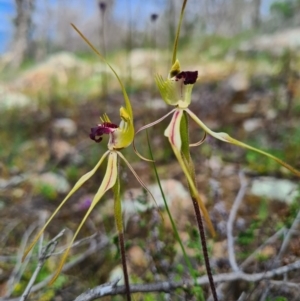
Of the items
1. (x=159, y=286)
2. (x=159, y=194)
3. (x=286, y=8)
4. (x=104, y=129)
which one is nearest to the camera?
(x=104, y=129)

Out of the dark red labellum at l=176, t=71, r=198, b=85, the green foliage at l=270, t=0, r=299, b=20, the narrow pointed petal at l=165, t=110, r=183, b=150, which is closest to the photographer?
the narrow pointed petal at l=165, t=110, r=183, b=150

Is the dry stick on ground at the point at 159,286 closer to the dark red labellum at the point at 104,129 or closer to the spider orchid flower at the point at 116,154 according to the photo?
the spider orchid flower at the point at 116,154

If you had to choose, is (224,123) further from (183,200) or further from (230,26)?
(230,26)

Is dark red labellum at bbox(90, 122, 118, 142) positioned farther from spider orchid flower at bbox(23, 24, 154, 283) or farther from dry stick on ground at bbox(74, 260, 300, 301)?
dry stick on ground at bbox(74, 260, 300, 301)

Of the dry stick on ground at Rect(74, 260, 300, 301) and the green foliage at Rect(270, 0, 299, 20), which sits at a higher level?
the green foliage at Rect(270, 0, 299, 20)

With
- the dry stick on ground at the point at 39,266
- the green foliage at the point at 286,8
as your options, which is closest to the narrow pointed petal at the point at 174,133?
the dry stick on ground at the point at 39,266

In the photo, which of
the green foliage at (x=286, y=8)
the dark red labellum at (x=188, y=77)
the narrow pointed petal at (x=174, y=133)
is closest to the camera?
the narrow pointed petal at (x=174, y=133)

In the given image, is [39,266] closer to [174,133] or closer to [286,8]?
[174,133]

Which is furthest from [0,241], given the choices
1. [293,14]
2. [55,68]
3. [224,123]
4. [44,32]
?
[44,32]

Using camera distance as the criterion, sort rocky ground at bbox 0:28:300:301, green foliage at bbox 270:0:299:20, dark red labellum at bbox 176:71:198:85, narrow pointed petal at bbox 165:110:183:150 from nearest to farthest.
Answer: narrow pointed petal at bbox 165:110:183:150 → dark red labellum at bbox 176:71:198:85 → rocky ground at bbox 0:28:300:301 → green foliage at bbox 270:0:299:20

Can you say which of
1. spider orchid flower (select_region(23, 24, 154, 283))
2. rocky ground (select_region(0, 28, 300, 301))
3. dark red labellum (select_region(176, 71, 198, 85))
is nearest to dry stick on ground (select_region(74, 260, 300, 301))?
rocky ground (select_region(0, 28, 300, 301))

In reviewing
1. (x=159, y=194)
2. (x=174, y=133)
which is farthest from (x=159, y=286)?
(x=159, y=194)
